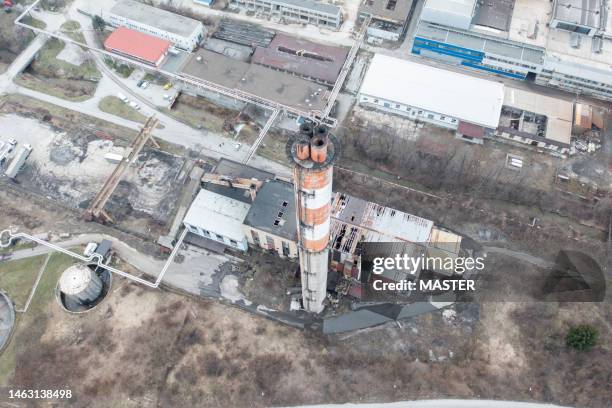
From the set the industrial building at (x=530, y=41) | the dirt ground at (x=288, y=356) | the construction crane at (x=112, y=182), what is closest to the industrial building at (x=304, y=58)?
the industrial building at (x=530, y=41)

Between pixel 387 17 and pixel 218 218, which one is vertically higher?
pixel 387 17

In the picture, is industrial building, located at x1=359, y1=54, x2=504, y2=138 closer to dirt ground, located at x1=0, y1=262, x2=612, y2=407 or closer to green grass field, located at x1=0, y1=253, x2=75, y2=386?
dirt ground, located at x1=0, y1=262, x2=612, y2=407

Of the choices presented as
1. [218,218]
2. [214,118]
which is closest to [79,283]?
[218,218]

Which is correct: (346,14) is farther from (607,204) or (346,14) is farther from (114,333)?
(114,333)

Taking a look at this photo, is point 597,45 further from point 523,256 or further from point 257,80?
point 257,80

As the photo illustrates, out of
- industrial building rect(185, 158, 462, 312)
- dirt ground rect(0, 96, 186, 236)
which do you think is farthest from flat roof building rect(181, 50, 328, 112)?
industrial building rect(185, 158, 462, 312)

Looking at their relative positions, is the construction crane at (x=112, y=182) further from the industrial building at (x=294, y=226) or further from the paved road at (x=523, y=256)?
the paved road at (x=523, y=256)

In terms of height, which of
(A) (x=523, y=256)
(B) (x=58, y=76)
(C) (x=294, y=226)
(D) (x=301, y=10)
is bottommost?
(C) (x=294, y=226)
